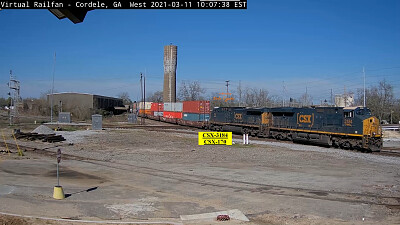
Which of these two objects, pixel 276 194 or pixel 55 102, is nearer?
pixel 276 194

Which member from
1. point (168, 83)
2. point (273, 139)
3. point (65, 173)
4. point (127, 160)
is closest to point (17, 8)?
point (65, 173)

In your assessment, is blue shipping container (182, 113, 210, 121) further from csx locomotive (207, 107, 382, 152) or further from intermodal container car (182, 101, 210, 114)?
csx locomotive (207, 107, 382, 152)

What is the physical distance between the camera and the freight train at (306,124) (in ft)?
86.9

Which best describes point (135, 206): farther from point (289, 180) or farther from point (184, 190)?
point (289, 180)

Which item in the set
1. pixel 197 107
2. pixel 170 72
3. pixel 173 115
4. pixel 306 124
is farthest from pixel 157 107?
pixel 306 124

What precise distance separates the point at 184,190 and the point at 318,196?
4761 mm

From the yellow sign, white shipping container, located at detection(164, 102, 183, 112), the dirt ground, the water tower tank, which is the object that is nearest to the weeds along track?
the dirt ground

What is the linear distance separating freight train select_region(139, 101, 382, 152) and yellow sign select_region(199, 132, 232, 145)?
7717mm

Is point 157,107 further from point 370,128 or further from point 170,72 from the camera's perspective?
point 370,128

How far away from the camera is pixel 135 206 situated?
10570mm

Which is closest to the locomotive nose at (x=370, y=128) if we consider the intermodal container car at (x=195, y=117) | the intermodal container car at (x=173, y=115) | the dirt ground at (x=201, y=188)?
the dirt ground at (x=201, y=188)

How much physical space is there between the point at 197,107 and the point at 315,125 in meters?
24.1

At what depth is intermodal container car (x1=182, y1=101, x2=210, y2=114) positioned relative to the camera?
5112 centimetres

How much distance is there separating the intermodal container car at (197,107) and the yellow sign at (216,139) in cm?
2168
